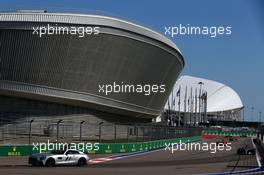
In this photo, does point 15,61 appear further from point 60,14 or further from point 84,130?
point 84,130

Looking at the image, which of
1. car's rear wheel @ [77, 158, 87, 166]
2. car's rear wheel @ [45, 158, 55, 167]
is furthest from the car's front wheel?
car's rear wheel @ [45, 158, 55, 167]

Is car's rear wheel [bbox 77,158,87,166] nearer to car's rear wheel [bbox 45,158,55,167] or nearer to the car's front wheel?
the car's front wheel

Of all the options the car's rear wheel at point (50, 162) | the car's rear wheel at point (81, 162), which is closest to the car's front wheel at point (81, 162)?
the car's rear wheel at point (81, 162)

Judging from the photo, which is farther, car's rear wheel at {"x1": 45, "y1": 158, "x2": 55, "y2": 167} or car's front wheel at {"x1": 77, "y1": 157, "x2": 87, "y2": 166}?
car's front wheel at {"x1": 77, "y1": 157, "x2": 87, "y2": 166}

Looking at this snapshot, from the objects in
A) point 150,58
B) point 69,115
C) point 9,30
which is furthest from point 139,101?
point 9,30

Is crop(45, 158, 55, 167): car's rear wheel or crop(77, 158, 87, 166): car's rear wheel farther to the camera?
crop(77, 158, 87, 166): car's rear wheel

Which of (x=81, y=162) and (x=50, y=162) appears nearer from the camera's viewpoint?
(x=50, y=162)

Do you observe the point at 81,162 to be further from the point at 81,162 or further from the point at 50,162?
the point at 50,162

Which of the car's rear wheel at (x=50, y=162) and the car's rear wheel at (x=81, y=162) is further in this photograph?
the car's rear wheel at (x=81, y=162)

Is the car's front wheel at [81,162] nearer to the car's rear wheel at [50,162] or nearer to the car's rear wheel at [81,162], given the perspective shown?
the car's rear wheel at [81,162]

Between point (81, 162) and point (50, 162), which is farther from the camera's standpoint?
point (81, 162)

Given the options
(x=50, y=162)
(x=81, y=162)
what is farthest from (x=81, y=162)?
(x=50, y=162)

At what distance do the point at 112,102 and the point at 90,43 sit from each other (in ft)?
37.6

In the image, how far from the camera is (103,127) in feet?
241
